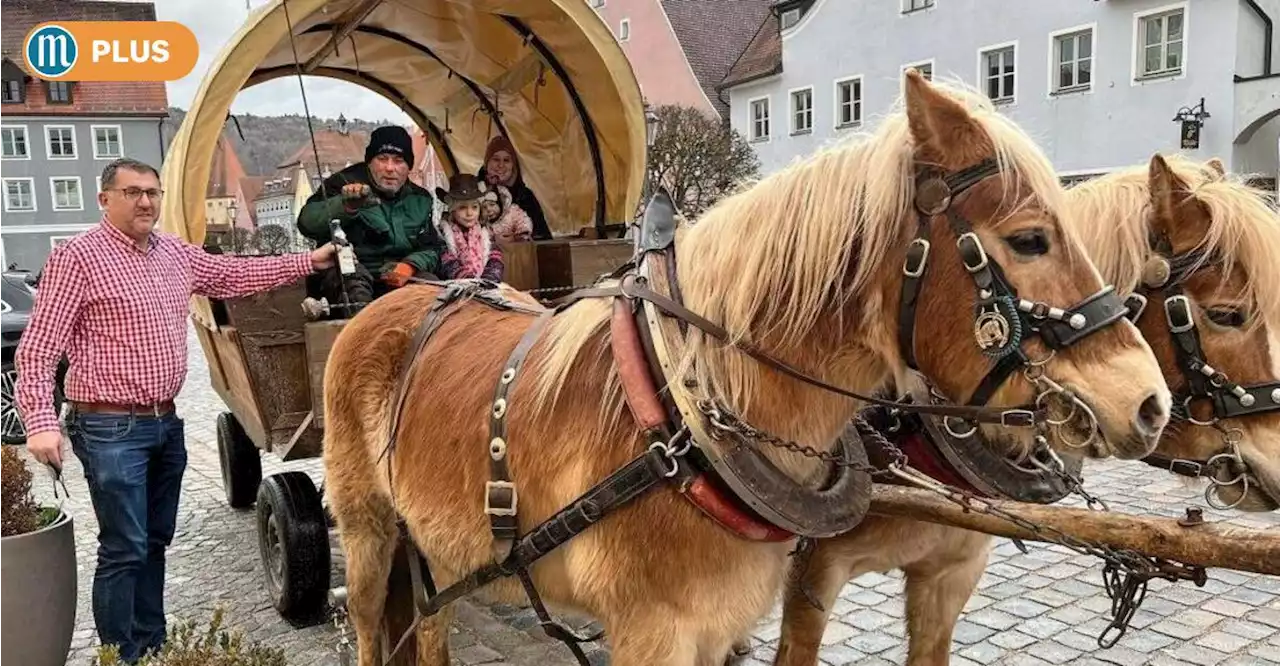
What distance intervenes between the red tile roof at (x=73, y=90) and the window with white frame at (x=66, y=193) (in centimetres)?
295

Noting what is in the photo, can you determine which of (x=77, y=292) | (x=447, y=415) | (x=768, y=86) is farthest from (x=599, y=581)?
(x=768, y=86)

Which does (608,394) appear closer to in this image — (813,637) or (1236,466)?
(813,637)

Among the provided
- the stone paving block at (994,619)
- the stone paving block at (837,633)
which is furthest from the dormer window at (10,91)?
the stone paving block at (994,619)

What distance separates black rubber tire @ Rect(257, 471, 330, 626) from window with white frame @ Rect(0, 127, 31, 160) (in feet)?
142

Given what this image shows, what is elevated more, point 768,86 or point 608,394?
point 768,86

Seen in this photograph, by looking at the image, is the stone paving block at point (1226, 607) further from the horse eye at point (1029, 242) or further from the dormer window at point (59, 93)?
the dormer window at point (59, 93)

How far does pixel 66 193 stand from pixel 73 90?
15.0ft

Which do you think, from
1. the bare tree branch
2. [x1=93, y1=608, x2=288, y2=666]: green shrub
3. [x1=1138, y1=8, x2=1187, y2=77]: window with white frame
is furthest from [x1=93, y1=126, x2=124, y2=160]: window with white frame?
A: [x1=93, y1=608, x2=288, y2=666]: green shrub

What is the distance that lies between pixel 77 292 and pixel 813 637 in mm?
2679

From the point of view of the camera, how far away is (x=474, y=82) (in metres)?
5.78

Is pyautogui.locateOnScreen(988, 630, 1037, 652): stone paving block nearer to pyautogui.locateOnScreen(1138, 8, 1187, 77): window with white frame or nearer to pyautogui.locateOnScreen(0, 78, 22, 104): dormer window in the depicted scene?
pyautogui.locateOnScreen(1138, 8, 1187, 77): window with white frame

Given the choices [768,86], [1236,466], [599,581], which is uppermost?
[768,86]

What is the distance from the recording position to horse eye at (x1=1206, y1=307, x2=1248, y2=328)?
2.22m

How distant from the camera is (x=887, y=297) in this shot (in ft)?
5.66
